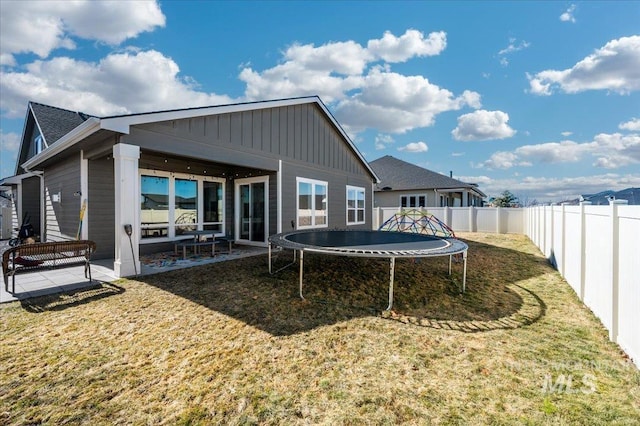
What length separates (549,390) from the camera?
221 centimetres

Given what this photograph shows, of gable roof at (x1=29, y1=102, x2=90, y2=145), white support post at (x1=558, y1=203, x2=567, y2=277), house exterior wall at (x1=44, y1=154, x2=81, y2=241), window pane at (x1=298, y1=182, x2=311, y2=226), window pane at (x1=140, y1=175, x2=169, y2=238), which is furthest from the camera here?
gable roof at (x1=29, y1=102, x2=90, y2=145)

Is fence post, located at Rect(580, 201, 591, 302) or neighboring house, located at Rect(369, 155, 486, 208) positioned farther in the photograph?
neighboring house, located at Rect(369, 155, 486, 208)

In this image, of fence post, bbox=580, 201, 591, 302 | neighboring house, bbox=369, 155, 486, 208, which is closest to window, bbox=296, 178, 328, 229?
fence post, bbox=580, 201, 591, 302

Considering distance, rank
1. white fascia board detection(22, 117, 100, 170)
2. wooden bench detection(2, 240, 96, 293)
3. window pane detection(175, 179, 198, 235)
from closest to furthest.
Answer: wooden bench detection(2, 240, 96, 293) → white fascia board detection(22, 117, 100, 170) → window pane detection(175, 179, 198, 235)

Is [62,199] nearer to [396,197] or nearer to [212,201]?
[212,201]

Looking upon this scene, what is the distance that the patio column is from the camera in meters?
5.18

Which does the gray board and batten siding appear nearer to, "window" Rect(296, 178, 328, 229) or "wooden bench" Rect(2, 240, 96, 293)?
"window" Rect(296, 178, 328, 229)

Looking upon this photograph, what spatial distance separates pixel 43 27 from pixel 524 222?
20.7 m

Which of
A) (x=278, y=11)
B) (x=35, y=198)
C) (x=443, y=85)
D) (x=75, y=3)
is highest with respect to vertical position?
(x=278, y=11)

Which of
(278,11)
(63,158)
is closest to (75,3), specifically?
(63,158)

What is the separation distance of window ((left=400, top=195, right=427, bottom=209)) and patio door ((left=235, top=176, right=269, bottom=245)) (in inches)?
525

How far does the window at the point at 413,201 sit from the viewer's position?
2003cm

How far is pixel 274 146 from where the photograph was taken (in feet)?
27.7

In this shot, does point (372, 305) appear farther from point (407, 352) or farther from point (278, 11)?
point (278, 11)
